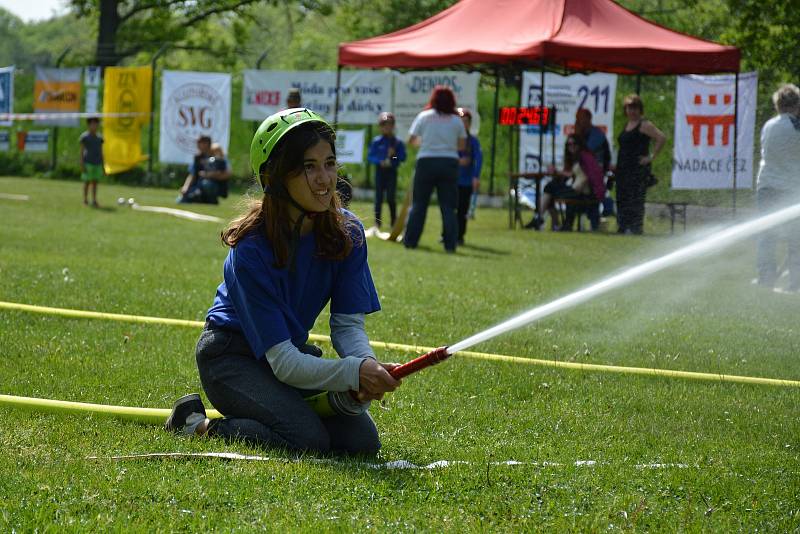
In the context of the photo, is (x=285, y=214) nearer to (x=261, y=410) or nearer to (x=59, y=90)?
(x=261, y=410)

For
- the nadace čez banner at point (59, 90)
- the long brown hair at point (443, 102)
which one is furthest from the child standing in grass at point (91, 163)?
the nadace čez banner at point (59, 90)

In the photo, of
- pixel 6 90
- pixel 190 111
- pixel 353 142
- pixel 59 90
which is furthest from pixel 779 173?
pixel 6 90

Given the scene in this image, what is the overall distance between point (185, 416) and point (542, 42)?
11529mm

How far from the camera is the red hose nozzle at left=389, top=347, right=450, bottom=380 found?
3.94 meters

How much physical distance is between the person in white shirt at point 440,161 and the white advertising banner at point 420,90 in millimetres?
8971

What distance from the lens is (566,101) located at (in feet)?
72.2

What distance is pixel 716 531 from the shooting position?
368 centimetres

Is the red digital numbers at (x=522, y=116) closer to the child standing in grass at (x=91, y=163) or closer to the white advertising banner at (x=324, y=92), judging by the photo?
the child standing in grass at (x=91, y=163)

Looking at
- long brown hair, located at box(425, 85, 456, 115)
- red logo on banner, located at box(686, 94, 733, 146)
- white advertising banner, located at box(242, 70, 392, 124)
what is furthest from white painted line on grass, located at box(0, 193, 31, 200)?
red logo on banner, located at box(686, 94, 733, 146)

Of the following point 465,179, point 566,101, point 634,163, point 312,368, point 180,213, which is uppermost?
point 566,101

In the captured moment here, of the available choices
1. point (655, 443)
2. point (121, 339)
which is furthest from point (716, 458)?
point (121, 339)

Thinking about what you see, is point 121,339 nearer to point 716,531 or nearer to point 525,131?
point 716,531

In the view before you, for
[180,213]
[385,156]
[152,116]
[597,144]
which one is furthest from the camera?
[152,116]

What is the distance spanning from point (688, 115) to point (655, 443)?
15.2 meters
